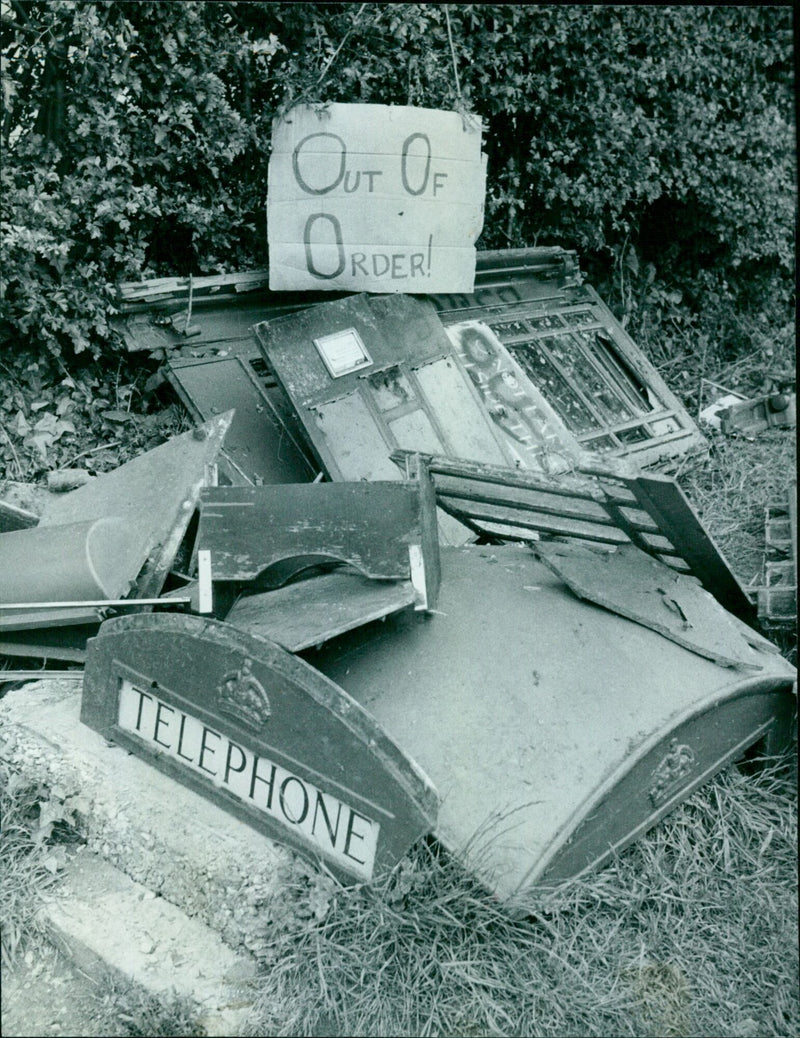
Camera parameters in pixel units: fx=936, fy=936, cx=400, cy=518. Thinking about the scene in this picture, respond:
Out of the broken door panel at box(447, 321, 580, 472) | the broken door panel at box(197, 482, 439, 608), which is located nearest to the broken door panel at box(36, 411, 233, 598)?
the broken door panel at box(197, 482, 439, 608)

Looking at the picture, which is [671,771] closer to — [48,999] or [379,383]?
[48,999]

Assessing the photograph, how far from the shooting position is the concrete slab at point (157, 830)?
7.72ft

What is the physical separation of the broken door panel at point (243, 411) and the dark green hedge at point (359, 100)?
1.44 feet

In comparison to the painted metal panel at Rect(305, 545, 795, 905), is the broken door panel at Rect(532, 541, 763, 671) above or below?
above

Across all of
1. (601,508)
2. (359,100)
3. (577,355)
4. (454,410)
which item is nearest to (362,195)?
(359,100)

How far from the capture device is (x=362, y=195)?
13.7ft

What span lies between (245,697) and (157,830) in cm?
49

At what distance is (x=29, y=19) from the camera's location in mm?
3730

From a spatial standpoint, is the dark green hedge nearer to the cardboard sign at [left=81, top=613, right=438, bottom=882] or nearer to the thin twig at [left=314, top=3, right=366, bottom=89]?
the thin twig at [left=314, top=3, right=366, bottom=89]

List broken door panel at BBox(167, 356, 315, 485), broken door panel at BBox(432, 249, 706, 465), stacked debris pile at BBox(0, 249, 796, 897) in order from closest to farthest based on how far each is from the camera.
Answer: stacked debris pile at BBox(0, 249, 796, 897)
broken door panel at BBox(167, 356, 315, 485)
broken door panel at BBox(432, 249, 706, 465)

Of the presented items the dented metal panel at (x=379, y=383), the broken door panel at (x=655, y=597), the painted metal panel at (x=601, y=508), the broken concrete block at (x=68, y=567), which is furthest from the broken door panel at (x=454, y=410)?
the broken concrete block at (x=68, y=567)

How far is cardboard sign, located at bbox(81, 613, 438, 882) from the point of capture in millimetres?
2195

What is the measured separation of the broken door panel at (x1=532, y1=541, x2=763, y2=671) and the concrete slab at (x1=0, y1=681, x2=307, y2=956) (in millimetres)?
1143

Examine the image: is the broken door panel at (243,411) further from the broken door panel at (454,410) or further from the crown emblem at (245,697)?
the crown emblem at (245,697)
